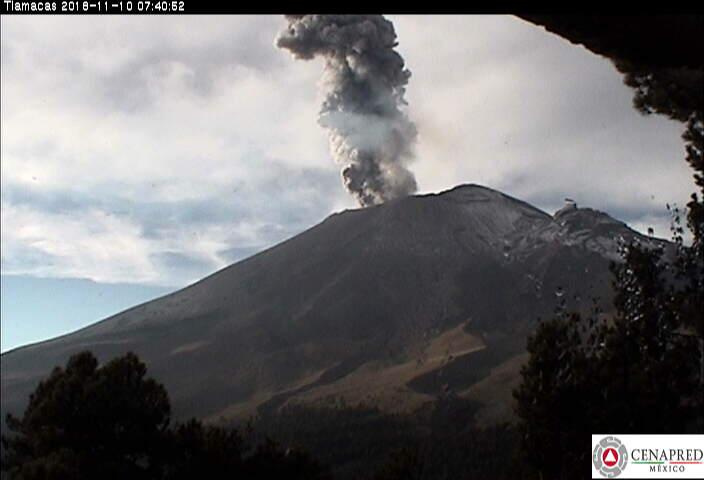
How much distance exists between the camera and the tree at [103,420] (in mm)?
15555

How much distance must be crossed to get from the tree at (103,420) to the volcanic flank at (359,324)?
104 m

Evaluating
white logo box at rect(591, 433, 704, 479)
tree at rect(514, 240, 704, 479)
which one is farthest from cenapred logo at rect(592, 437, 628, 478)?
tree at rect(514, 240, 704, 479)

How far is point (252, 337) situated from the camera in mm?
162000

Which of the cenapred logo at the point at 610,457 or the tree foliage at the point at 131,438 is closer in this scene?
the cenapred logo at the point at 610,457

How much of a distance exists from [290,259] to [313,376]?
173ft

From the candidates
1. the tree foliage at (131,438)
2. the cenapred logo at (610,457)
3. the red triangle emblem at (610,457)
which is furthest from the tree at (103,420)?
the red triangle emblem at (610,457)

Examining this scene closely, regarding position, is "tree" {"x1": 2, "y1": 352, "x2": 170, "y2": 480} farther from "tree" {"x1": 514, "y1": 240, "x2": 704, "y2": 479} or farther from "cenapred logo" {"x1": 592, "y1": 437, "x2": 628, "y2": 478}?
"cenapred logo" {"x1": 592, "y1": 437, "x2": 628, "y2": 478}

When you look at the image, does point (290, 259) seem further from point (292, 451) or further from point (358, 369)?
point (292, 451)

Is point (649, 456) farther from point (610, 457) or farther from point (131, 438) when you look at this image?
point (131, 438)

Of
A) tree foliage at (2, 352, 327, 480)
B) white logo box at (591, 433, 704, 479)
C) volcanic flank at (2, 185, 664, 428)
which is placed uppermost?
volcanic flank at (2, 185, 664, 428)

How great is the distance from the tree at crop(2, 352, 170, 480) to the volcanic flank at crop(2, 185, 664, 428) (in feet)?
341

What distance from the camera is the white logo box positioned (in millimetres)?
6922

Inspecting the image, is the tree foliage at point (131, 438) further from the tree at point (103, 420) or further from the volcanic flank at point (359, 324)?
the volcanic flank at point (359, 324)

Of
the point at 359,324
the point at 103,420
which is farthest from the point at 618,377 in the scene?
the point at 359,324
